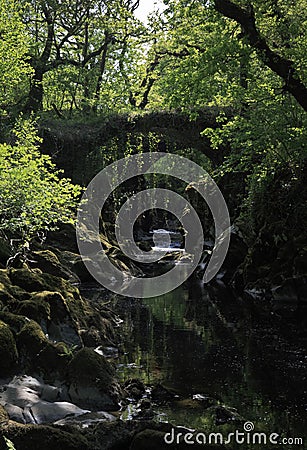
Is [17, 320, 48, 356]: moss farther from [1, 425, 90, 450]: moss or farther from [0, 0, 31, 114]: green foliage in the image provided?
[0, 0, 31, 114]: green foliage

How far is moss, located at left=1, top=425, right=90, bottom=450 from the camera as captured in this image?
687cm

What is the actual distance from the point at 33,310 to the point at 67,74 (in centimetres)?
2588

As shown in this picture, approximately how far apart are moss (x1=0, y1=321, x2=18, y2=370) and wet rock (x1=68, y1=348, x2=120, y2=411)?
3.10ft

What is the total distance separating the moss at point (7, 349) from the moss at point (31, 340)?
0.28m

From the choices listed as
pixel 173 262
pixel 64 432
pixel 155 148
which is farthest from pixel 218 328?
pixel 155 148

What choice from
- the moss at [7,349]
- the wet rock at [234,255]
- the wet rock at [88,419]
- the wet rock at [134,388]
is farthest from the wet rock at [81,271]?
the wet rock at [88,419]

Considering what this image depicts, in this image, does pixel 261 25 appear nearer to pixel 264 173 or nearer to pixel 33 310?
pixel 264 173

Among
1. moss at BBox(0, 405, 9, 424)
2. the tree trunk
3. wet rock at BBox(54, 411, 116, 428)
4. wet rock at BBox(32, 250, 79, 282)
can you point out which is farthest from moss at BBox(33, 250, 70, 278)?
the tree trunk

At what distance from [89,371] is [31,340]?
1290mm

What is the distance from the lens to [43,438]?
6.93 metres

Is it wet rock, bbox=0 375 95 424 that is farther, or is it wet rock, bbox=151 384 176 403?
wet rock, bbox=151 384 176 403

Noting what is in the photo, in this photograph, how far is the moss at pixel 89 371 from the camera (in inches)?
366

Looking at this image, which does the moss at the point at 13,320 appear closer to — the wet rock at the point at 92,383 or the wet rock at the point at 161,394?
the wet rock at the point at 92,383

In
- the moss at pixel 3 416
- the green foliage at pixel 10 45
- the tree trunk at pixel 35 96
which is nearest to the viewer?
the moss at pixel 3 416
